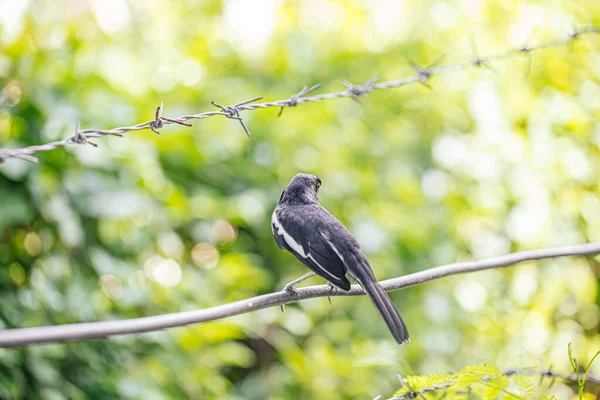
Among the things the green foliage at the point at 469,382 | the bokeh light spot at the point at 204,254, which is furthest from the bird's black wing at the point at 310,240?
the bokeh light spot at the point at 204,254

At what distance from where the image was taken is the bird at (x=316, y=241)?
1742 millimetres

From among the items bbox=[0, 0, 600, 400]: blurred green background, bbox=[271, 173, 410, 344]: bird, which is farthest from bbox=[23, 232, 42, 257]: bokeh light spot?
bbox=[271, 173, 410, 344]: bird

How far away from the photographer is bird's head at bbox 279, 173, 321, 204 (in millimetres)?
1946

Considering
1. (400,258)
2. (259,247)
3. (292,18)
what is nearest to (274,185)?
(259,247)

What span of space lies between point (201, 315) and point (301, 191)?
74cm

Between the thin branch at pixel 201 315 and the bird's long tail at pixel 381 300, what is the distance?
0.06 meters

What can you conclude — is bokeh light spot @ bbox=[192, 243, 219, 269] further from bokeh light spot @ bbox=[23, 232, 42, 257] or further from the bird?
the bird

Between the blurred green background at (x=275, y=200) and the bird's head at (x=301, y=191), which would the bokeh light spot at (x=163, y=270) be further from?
the bird's head at (x=301, y=191)

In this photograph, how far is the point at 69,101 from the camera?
371 cm

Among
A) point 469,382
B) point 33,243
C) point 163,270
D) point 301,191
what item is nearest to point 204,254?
point 163,270

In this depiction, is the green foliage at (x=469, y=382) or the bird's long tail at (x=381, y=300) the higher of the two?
the bird's long tail at (x=381, y=300)

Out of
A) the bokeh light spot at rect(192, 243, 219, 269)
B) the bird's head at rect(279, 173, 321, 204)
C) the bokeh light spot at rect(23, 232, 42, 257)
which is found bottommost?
the bokeh light spot at rect(192, 243, 219, 269)

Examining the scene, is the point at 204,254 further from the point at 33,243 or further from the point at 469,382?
the point at 469,382

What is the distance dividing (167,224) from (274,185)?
3.10 ft
